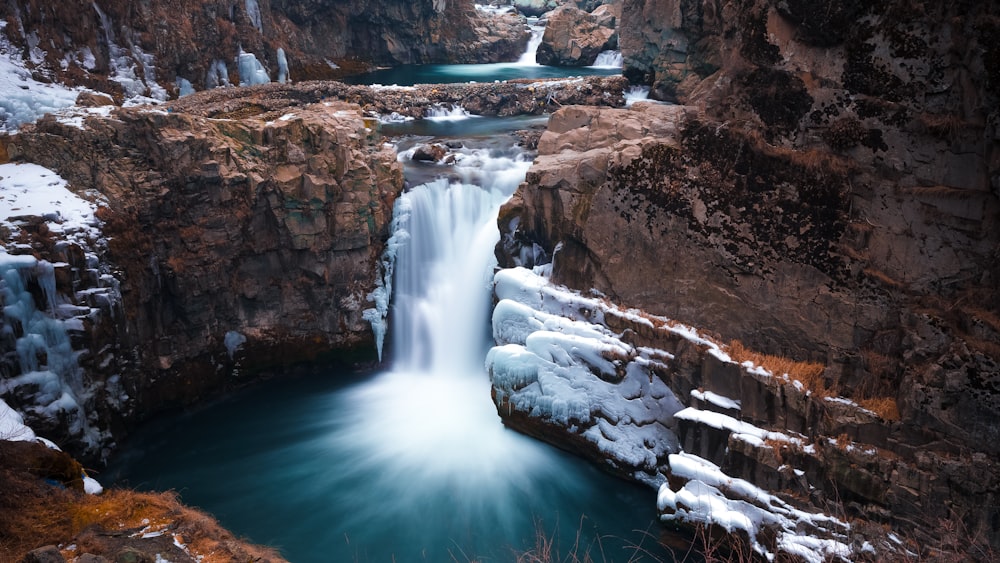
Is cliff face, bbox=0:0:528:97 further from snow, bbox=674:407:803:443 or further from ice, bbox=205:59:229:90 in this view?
snow, bbox=674:407:803:443

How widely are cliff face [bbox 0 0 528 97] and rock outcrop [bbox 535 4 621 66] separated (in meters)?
4.38

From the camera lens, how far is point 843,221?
1009 cm

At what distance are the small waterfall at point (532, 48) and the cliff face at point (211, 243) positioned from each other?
32031 mm

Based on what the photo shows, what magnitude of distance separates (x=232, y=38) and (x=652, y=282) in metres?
26.0

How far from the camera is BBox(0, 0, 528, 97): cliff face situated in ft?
76.7

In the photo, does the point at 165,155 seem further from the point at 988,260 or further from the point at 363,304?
the point at 988,260

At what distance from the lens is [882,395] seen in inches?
373

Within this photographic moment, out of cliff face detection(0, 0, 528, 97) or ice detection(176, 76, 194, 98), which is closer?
cliff face detection(0, 0, 528, 97)

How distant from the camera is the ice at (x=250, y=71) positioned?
1208 inches

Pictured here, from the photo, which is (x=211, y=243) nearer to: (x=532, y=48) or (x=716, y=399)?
(x=716, y=399)

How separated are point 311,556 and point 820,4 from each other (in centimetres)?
1107

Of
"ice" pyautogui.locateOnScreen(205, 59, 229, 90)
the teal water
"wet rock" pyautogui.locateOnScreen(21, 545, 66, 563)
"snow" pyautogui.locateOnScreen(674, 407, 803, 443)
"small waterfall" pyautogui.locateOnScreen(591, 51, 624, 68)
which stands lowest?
the teal water

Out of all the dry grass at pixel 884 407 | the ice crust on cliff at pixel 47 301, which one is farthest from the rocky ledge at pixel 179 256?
the dry grass at pixel 884 407

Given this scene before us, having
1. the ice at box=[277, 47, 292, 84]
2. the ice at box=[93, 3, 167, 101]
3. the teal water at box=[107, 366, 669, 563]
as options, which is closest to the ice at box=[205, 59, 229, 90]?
the ice at box=[93, 3, 167, 101]
